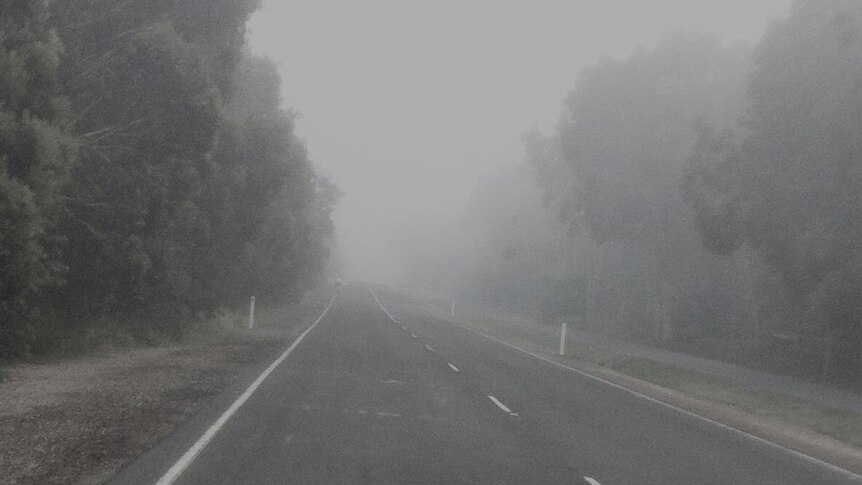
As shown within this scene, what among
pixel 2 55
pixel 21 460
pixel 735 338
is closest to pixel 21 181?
pixel 2 55

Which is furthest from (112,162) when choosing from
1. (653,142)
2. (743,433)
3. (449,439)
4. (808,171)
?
(653,142)

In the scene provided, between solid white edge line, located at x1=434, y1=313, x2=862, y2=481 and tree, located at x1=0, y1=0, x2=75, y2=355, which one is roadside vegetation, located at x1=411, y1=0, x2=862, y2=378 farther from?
tree, located at x1=0, y1=0, x2=75, y2=355

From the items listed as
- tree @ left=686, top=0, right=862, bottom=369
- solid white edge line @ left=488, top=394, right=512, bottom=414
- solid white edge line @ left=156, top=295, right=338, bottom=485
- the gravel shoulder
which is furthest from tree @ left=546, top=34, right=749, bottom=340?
solid white edge line @ left=156, top=295, right=338, bottom=485

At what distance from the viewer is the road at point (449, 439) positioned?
9.76m

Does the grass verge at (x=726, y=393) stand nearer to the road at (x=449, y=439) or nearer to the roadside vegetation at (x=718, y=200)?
the road at (x=449, y=439)

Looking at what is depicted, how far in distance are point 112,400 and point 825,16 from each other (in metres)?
25.7

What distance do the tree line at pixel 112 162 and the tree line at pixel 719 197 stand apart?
1706cm

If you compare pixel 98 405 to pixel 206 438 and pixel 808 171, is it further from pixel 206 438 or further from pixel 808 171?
pixel 808 171

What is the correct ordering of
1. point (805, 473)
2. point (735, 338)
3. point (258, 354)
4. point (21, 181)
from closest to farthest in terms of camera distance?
point (805, 473) → point (21, 181) → point (258, 354) → point (735, 338)

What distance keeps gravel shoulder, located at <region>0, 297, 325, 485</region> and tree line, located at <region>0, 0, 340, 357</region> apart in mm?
1455

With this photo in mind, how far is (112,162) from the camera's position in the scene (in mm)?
20969

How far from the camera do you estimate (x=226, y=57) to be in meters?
25.5

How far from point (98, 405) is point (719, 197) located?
93.5 feet

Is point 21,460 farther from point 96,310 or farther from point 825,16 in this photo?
point 825,16
